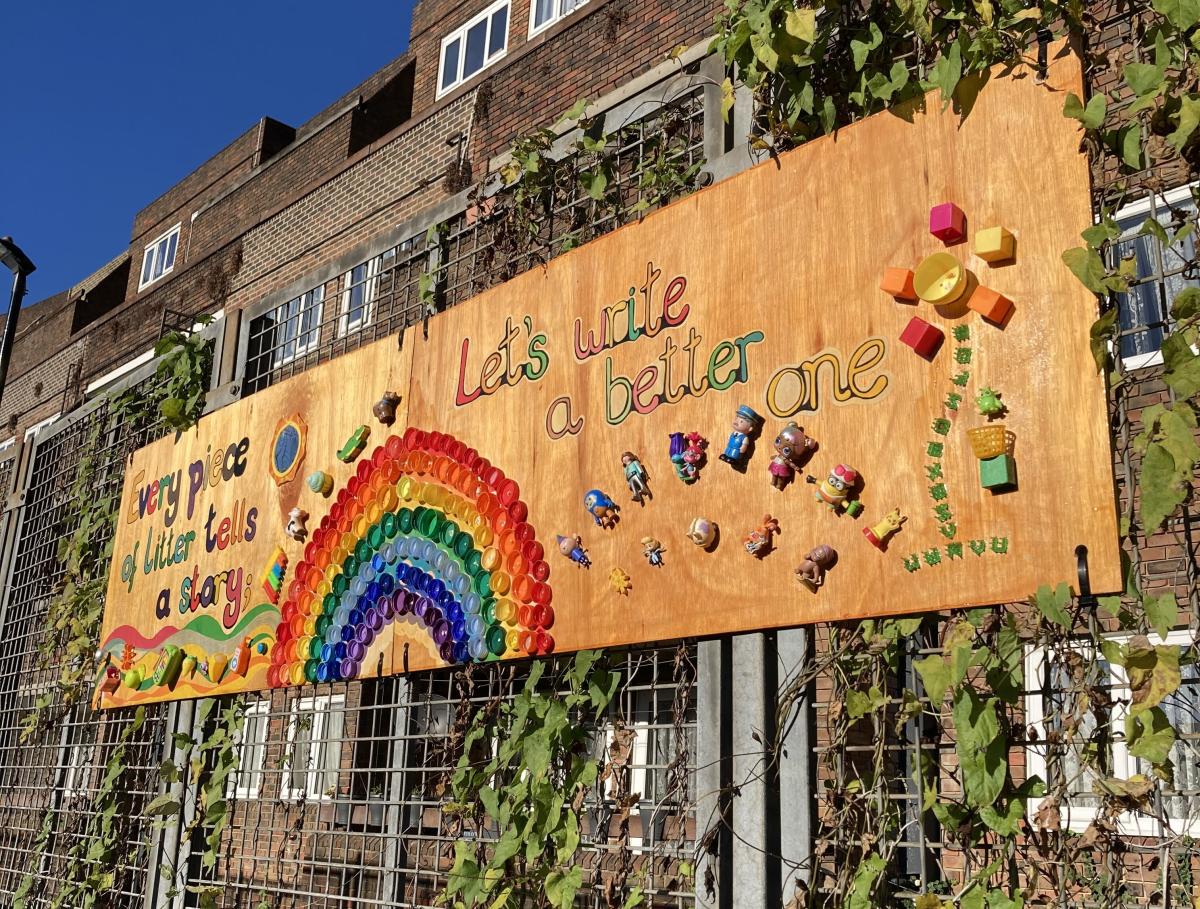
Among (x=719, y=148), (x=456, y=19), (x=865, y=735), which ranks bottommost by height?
(x=865, y=735)

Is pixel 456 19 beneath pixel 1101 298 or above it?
above

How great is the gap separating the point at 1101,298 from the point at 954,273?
305 mm

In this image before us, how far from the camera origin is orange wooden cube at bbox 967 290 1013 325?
2264mm

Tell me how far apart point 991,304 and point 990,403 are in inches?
8.1

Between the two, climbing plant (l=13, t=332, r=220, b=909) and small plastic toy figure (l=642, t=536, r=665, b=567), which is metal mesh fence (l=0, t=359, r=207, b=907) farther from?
small plastic toy figure (l=642, t=536, r=665, b=567)

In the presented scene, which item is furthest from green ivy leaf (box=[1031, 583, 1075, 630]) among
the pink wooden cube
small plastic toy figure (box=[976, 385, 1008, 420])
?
the pink wooden cube

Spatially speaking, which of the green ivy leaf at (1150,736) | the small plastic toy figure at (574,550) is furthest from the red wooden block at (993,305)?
the small plastic toy figure at (574,550)

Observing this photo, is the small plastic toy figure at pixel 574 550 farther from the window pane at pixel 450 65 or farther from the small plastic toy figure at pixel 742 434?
the window pane at pixel 450 65

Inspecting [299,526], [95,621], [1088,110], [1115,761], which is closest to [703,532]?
[1088,110]

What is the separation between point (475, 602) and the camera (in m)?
3.44

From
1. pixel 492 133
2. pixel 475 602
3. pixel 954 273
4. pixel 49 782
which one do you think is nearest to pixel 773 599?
pixel 954 273

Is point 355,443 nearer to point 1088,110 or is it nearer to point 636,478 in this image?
point 636,478

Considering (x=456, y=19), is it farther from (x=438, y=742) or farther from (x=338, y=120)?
(x=438, y=742)

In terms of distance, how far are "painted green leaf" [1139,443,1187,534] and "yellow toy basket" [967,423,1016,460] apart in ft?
0.81
